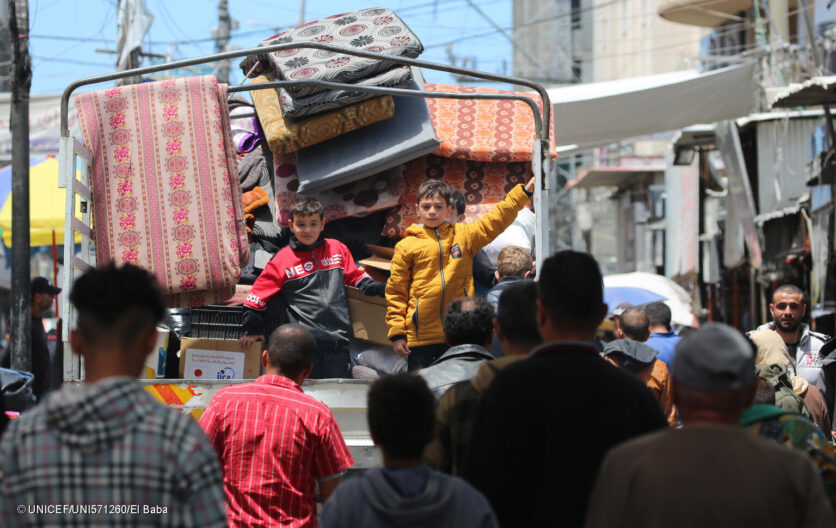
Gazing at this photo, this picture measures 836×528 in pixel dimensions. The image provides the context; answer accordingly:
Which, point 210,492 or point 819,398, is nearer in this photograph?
point 210,492

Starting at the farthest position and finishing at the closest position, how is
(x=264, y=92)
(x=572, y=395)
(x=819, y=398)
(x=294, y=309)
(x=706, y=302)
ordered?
(x=706, y=302)
(x=264, y=92)
(x=294, y=309)
(x=819, y=398)
(x=572, y=395)

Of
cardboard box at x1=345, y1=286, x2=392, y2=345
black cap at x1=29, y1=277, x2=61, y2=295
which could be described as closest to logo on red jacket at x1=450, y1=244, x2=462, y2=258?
cardboard box at x1=345, y1=286, x2=392, y2=345

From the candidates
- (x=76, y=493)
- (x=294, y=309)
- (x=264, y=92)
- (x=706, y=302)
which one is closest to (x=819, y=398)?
(x=294, y=309)

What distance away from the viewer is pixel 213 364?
6102mm

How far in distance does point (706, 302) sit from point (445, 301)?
1546 centimetres

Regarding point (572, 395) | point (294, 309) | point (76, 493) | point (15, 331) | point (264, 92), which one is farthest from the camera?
point (15, 331)

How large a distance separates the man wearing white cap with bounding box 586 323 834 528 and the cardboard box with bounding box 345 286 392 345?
3.91 meters

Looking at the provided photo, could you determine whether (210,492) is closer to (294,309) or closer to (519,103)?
(294,309)

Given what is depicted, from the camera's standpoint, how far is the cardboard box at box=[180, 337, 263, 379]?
6.10 meters

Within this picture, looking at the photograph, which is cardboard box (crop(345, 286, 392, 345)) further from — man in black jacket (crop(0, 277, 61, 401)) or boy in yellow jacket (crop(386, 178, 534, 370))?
man in black jacket (crop(0, 277, 61, 401))

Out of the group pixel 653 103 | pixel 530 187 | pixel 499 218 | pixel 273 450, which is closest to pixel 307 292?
pixel 499 218

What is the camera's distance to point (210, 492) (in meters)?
2.52

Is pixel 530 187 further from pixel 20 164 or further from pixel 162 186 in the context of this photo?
pixel 20 164

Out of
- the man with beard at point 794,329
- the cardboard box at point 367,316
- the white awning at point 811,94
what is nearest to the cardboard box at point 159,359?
the cardboard box at point 367,316
